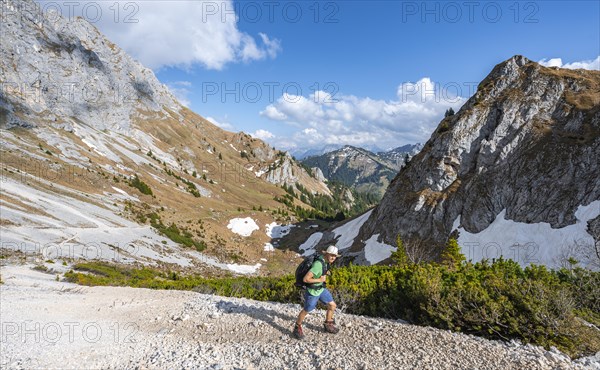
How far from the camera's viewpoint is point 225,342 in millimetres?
10211

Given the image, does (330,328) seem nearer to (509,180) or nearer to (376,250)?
(509,180)

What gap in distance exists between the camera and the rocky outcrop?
3853 centimetres

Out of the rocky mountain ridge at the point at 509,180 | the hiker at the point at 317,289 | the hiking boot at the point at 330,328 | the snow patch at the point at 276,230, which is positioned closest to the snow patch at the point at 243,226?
the snow patch at the point at 276,230

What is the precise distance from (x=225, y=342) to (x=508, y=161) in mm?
50538

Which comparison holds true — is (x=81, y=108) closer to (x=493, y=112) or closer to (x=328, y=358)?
(x=493, y=112)

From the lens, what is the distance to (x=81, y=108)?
5113 inches

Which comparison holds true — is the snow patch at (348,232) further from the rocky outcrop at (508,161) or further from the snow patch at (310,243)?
the snow patch at (310,243)

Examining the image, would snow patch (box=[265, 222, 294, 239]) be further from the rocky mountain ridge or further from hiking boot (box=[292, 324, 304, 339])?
hiking boot (box=[292, 324, 304, 339])

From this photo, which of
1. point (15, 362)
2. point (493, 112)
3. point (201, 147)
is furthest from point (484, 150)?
point (201, 147)

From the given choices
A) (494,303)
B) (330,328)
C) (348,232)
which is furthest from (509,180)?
(330,328)

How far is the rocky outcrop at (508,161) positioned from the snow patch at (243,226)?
122 ft

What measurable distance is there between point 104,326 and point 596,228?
4428 cm

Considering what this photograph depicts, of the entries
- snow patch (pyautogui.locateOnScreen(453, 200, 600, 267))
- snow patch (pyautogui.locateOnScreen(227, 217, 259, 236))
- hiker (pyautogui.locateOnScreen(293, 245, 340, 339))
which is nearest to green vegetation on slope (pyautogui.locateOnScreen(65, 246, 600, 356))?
hiker (pyautogui.locateOnScreen(293, 245, 340, 339))

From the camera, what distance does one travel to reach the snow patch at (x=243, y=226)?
8625 cm
